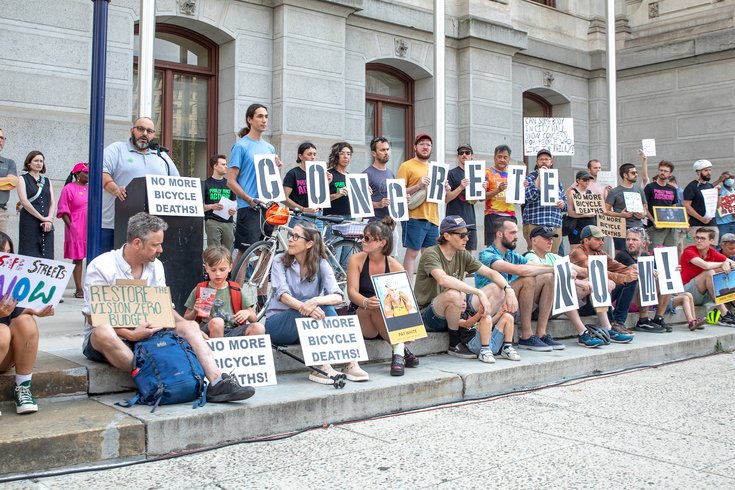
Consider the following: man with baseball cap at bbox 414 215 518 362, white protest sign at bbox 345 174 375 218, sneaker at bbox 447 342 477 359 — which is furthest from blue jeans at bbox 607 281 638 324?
white protest sign at bbox 345 174 375 218

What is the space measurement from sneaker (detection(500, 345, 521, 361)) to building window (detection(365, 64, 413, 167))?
8242mm

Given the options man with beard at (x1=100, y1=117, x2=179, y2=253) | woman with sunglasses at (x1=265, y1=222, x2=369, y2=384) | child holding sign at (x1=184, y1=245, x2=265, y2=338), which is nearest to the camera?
child holding sign at (x1=184, y1=245, x2=265, y2=338)

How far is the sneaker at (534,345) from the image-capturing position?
300 inches

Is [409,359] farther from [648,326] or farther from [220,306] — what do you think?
[648,326]

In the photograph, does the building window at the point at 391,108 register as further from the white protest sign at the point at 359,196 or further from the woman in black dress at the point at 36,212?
the woman in black dress at the point at 36,212

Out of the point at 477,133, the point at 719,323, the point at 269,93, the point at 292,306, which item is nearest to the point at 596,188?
the point at 719,323

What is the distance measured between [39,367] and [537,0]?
15100mm

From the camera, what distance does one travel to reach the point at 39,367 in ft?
16.7

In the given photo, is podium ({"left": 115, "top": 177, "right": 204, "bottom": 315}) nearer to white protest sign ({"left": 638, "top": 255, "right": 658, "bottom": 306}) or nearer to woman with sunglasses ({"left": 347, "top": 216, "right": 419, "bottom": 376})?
woman with sunglasses ({"left": 347, "top": 216, "right": 419, "bottom": 376})

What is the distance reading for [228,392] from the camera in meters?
4.91

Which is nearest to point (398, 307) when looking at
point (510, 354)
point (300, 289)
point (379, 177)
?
point (300, 289)

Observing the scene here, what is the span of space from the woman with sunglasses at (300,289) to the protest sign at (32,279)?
5.67ft

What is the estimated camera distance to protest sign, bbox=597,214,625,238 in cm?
1037

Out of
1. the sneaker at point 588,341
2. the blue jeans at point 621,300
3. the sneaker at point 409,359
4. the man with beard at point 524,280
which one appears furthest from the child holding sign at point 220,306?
the blue jeans at point 621,300
